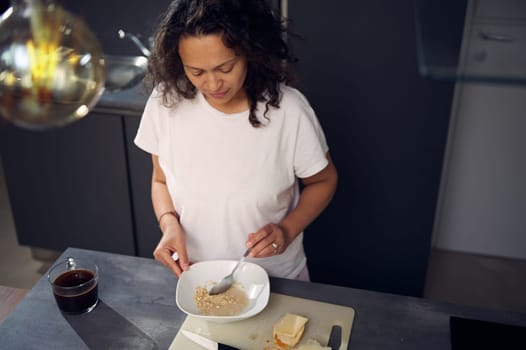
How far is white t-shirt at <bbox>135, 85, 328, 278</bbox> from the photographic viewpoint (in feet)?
4.71

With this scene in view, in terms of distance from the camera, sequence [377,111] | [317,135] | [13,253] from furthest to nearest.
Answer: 1. [13,253]
2. [377,111]
3. [317,135]

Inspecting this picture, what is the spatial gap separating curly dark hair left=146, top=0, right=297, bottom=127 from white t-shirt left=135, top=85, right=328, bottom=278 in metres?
0.03

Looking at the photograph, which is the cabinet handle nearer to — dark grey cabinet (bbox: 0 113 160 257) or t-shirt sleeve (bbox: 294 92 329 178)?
t-shirt sleeve (bbox: 294 92 329 178)

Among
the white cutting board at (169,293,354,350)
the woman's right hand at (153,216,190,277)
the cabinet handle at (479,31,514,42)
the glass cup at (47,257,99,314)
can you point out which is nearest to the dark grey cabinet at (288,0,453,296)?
the woman's right hand at (153,216,190,277)

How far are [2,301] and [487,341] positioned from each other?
1068 millimetres

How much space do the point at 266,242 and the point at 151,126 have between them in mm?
416

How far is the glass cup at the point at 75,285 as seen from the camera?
4.14 ft

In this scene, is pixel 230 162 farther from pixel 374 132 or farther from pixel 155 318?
pixel 374 132

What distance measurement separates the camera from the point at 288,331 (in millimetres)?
1180

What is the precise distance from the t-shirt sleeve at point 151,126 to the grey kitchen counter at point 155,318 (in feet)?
1.10

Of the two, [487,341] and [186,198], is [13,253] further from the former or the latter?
[487,341]

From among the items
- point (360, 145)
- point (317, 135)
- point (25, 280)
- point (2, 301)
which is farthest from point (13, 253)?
point (317, 135)

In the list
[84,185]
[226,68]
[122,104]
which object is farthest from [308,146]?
[84,185]

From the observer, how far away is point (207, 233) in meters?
1.50
